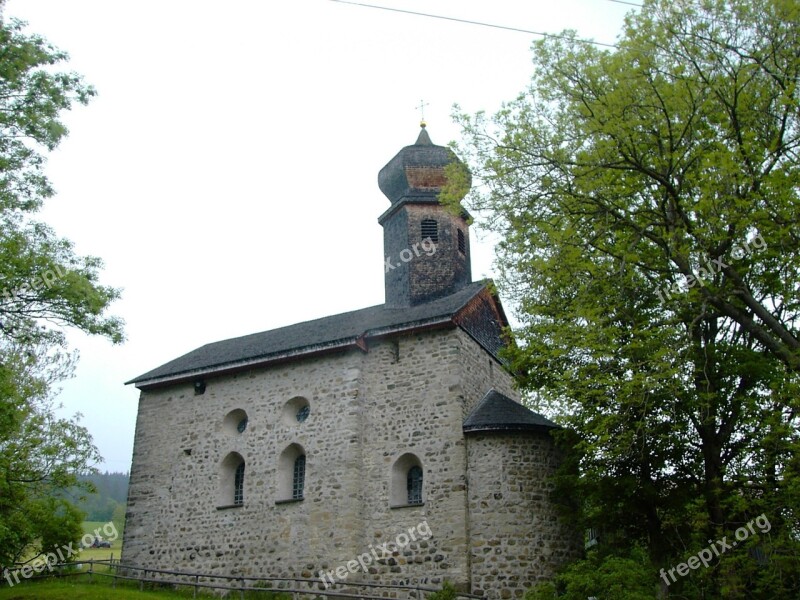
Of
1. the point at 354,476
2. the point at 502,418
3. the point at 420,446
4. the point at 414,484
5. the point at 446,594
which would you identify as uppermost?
the point at 502,418

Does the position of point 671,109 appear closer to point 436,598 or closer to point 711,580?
point 711,580

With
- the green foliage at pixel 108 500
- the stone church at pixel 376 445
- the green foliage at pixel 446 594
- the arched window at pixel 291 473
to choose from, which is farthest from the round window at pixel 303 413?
the green foliage at pixel 108 500

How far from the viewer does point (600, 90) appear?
563 inches

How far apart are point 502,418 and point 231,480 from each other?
834 centimetres

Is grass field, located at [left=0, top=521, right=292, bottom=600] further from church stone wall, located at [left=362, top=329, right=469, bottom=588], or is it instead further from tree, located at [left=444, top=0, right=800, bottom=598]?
tree, located at [left=444, top=0, right=800, bottom=598]

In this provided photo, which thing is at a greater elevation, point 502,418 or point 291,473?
point 502,418

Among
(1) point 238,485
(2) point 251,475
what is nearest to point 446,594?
(2) point 251,475

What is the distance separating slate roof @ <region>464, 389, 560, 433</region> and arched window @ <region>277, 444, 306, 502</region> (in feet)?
15.9

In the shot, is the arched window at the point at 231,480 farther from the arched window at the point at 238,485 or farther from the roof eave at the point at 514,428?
the roof eave at the point at 514,428

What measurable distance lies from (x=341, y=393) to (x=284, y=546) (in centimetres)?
416

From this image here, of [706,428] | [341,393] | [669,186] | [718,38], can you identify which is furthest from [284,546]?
[718,38]

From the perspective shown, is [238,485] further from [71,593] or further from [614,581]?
[614,581]

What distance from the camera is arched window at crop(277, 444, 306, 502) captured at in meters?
20.1

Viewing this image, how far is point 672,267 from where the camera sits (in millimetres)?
15297
